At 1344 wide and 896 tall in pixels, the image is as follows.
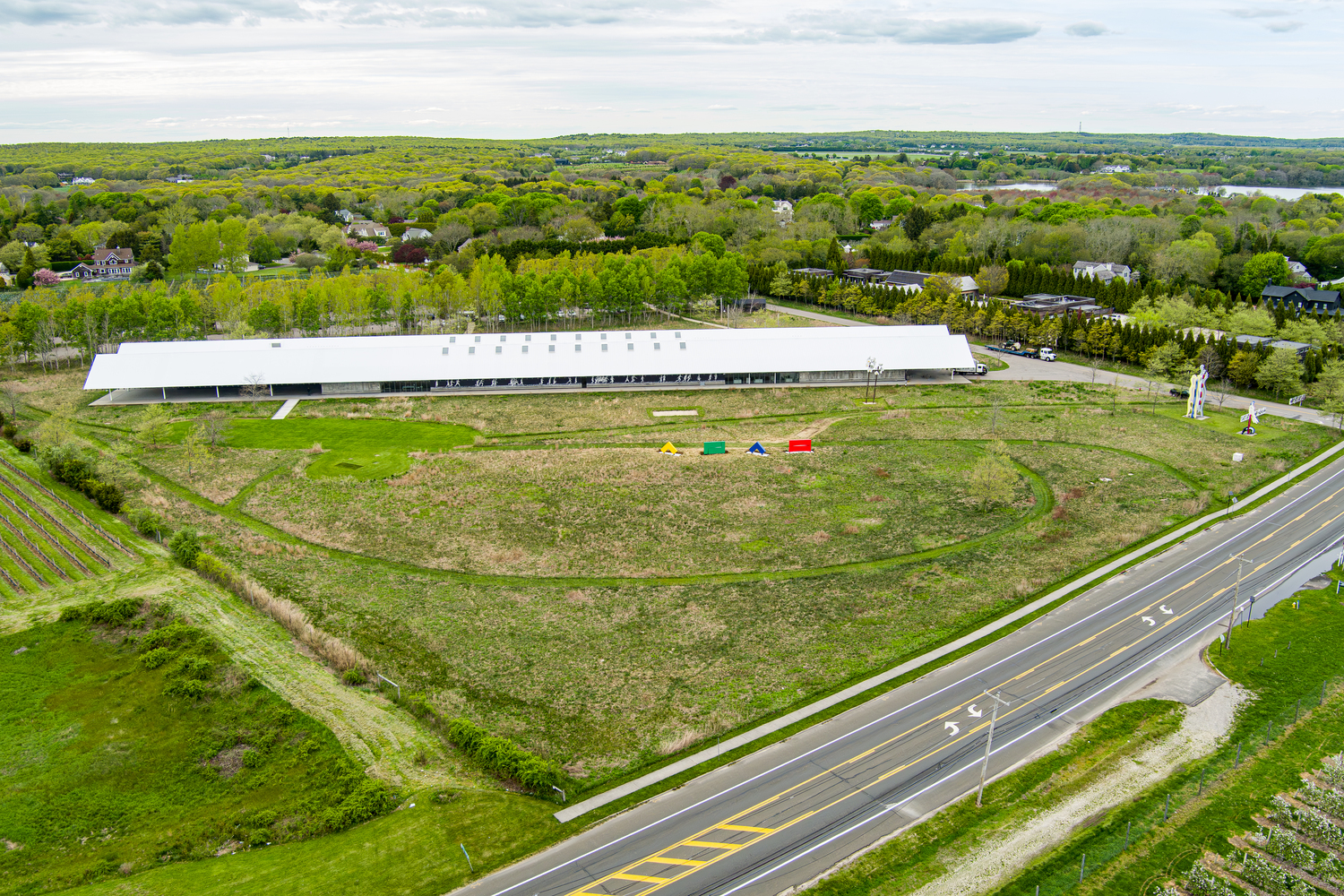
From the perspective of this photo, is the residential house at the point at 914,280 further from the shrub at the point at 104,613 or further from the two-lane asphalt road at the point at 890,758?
the shrub at the point at 104,613

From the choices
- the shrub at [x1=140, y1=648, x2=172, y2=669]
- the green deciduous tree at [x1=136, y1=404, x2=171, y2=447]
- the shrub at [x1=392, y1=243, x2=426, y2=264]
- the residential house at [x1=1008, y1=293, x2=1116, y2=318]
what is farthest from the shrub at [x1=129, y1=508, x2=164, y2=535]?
the shrub at [x1=392, y1=243, x2=426, y2=264]

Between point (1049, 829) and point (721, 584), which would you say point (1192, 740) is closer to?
point (1049, 829)

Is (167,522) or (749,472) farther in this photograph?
(749,472)

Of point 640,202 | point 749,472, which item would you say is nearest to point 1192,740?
point 749,472

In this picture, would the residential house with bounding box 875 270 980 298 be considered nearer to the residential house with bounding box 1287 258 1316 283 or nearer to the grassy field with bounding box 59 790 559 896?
the residential house with bounding box 1287 258 1316 283

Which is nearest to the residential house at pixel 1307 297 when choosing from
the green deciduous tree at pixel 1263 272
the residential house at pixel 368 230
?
the green deciduous tree at pixel 1263 272

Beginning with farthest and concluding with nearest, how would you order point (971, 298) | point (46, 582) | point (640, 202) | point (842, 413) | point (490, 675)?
point (640, 202) < point (971, 298) < point (842, 413) < point (46, 582) < point (490, 675)

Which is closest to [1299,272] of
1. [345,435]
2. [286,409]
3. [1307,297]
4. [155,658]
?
[1307,297]
